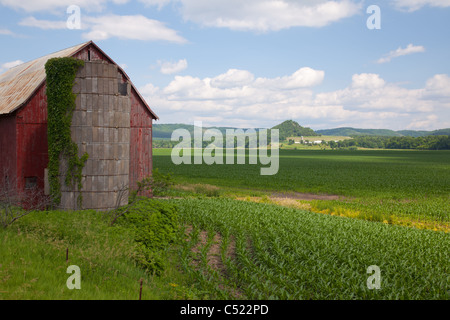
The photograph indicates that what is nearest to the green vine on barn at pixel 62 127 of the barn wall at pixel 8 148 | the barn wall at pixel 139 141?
the barn wall at pixel 8 148

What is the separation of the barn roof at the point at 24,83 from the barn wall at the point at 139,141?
42 centimetres

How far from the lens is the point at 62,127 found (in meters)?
13.4

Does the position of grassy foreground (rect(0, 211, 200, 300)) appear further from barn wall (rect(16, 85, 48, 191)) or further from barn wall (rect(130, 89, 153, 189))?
barn wall (rect(130, 89, 153, 189))

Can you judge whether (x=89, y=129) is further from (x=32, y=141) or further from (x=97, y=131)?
(x=32, y=141)

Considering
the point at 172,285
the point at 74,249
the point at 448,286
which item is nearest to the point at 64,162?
the point at 74,249

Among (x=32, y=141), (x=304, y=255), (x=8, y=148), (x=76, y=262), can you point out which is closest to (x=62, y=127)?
(x=32, y=141)

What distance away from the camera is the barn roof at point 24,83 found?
1722cm

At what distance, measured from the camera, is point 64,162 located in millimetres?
13477

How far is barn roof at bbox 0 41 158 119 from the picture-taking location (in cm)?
1722

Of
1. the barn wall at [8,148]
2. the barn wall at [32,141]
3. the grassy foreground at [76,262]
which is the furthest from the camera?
the barn wall at [8,148]

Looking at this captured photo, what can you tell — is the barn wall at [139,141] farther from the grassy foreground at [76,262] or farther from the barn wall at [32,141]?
the grassy foreground at [76,262]

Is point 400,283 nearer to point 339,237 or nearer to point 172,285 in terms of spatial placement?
point 339,237

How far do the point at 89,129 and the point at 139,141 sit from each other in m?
8.97
